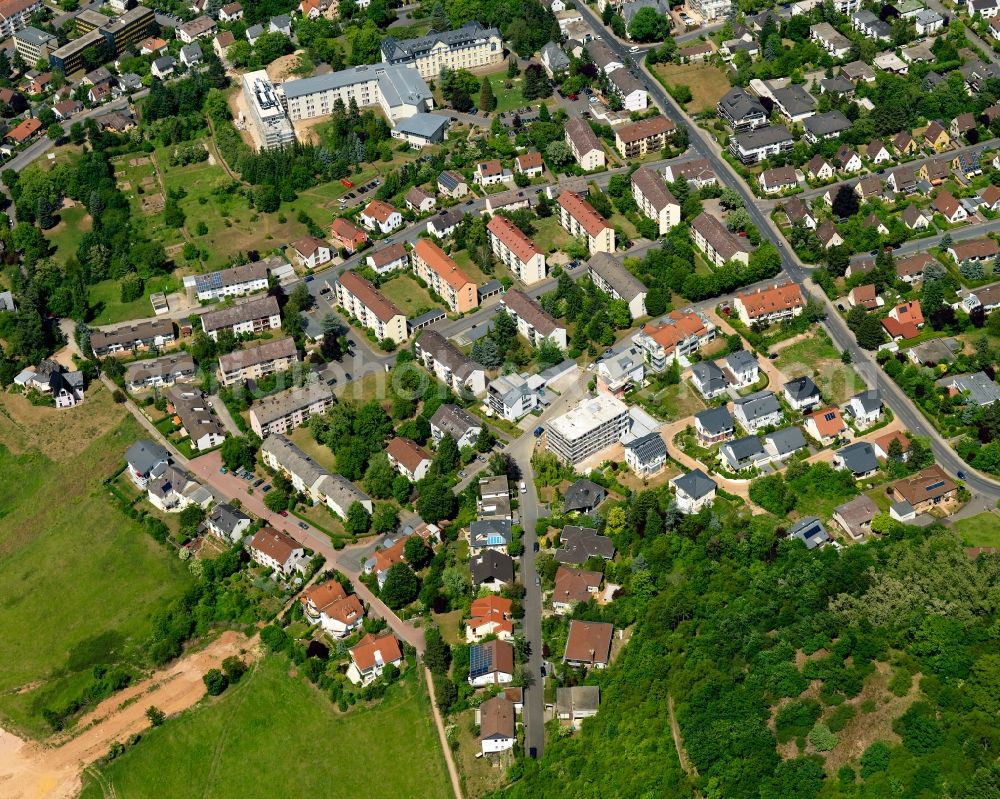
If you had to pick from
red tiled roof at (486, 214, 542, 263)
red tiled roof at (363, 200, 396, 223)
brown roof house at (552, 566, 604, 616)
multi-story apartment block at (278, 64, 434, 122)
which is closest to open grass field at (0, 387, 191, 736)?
brown roof house at (552, 566, 604, 616)

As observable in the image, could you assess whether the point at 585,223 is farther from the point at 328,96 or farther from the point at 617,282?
the point at 328,96

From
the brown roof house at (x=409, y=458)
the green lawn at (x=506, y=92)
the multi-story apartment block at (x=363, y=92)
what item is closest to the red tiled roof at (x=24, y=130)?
the multi-story apartment block at (x=363, y=92)

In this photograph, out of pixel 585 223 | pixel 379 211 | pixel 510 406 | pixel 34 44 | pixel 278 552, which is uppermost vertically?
pixel 34 44

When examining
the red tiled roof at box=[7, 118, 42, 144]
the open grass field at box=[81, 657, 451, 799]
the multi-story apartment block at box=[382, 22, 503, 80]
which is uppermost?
the red tiled roof at box=[7, 118, 42, 144]

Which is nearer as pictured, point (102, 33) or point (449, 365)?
point (449, 365)

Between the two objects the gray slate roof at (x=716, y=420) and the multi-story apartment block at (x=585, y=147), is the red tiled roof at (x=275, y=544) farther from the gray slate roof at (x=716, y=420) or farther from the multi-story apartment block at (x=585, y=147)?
the multi-story apartment block at (x=585, y=147)

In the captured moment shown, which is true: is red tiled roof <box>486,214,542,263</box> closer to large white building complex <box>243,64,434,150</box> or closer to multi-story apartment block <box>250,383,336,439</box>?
multi-story apartment block <box>250,383,336,439</box>

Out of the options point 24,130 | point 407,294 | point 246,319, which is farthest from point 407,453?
point 24,130
